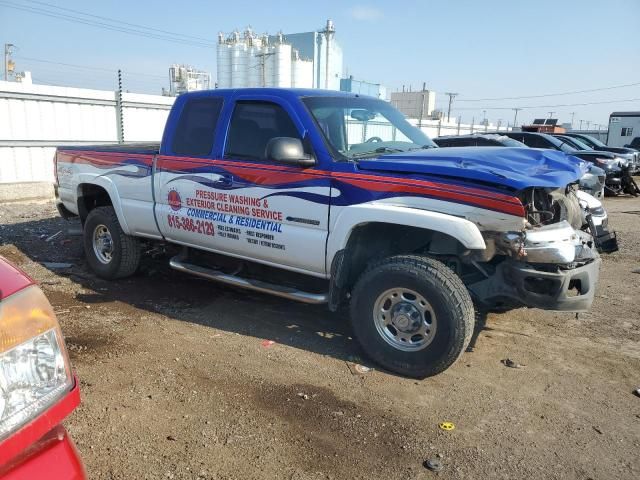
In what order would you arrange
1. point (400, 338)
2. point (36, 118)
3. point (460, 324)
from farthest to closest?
1. point (36, 118)
2. point (400, 338)
3. point (460, 324)

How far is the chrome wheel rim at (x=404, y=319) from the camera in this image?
3660mm

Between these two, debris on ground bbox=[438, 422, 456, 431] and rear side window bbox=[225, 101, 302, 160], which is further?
rear side window bbox=[225, 101, 302, 160]

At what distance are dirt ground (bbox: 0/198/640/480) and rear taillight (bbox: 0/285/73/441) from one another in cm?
133

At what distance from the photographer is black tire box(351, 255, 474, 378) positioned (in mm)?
3512

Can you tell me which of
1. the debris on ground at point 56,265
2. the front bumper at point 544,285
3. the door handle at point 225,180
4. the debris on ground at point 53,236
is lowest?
the debris on ground at point 56,265

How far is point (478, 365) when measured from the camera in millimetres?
3967

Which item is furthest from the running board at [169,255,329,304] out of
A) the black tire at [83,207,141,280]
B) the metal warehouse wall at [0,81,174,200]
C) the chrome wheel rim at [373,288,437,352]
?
the metal warehouse wall at [0,81,174,200]

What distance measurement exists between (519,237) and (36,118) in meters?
11.6

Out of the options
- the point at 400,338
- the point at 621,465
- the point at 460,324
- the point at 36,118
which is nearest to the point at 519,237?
the point at 460,324

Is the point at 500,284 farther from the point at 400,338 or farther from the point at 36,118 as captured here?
the point at 36,118

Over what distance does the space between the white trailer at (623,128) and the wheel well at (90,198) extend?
29812 millimetres

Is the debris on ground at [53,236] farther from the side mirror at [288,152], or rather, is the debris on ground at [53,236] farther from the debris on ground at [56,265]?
the side mirror at [288,152]

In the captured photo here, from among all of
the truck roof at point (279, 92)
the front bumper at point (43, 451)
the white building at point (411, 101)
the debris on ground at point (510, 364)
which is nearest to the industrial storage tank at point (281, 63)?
the white building at point (411, 101)

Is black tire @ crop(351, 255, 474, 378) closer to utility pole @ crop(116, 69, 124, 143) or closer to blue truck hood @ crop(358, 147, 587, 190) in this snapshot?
blue truck hood @ crop(358, 147, 587, 190)
